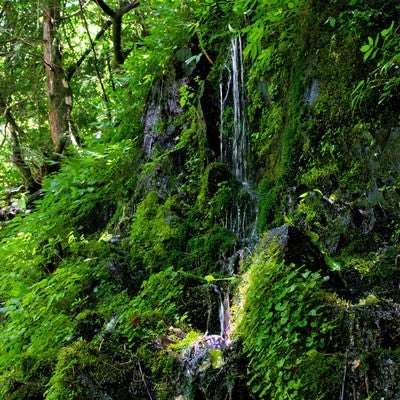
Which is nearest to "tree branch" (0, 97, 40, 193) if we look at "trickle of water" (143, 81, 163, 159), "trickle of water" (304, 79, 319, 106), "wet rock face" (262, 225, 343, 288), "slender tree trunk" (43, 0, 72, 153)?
"slender tree trunk" (43, 0, 72, 153)

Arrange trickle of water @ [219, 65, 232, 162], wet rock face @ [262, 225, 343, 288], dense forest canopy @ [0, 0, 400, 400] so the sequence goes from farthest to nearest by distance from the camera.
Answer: trickle of water @ [219, 65, 232, 162] → wet rock face @ [262, 225, 343, 288] → dense forest canopy @ [0, 0, 400, 400]

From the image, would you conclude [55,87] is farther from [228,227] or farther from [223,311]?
[223,311]

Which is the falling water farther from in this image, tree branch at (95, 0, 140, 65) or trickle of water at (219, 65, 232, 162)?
tree branch at (95, 0, 140, 65)

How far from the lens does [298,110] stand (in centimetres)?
451

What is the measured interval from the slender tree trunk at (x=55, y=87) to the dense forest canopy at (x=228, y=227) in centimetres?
96

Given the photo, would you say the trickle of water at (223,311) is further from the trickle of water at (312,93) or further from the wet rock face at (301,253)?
the trickle of water at (312,93)

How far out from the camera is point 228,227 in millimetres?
4730

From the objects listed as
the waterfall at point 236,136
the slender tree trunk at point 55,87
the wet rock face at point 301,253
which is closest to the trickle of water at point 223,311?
the wet rock face at point 301,253

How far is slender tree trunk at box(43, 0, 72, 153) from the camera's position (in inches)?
340

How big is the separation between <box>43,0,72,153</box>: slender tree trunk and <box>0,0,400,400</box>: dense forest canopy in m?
0.96

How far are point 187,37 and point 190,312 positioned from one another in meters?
4.54

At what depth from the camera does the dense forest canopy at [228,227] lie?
241 centimetres

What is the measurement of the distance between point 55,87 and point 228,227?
6.03 metres

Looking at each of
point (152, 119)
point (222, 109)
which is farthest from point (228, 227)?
point (152, 119)
